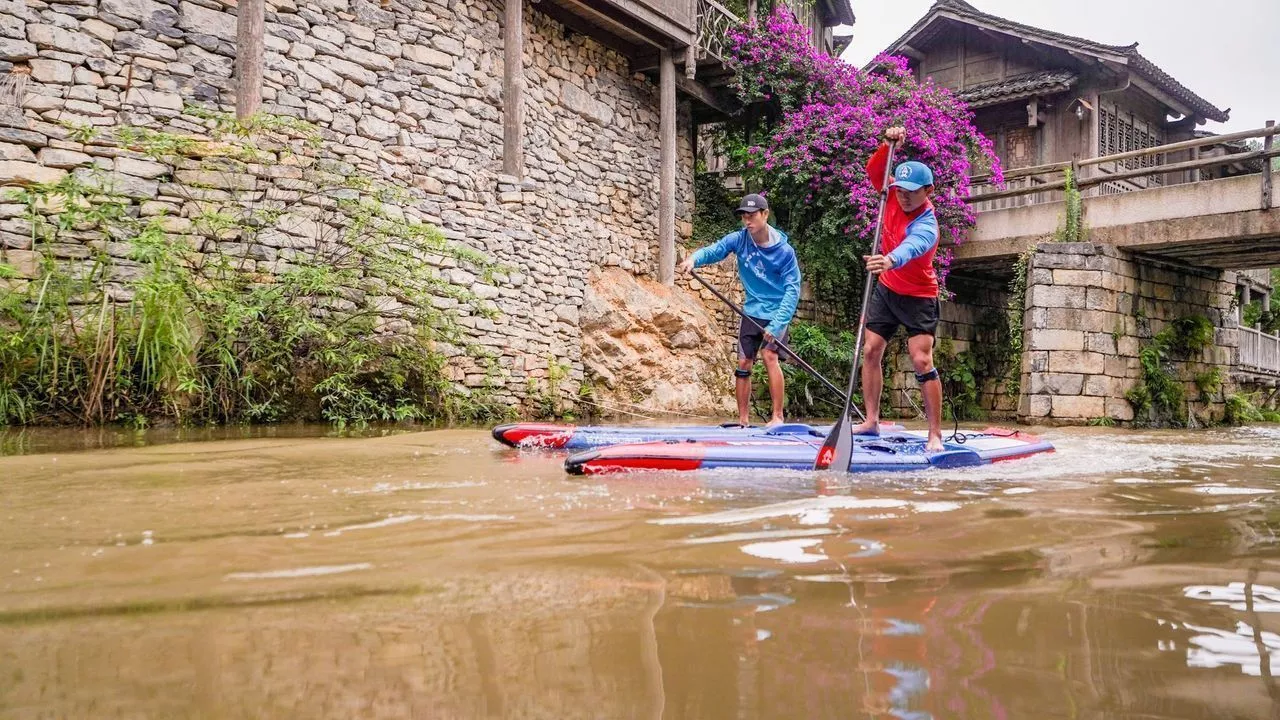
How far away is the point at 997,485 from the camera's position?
11.4 ft

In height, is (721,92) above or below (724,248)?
above

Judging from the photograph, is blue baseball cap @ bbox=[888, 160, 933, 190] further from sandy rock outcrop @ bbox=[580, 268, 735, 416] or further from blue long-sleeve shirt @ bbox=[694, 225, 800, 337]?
sandy rock outcrop @ bbox=[580, 268, 735, 416]

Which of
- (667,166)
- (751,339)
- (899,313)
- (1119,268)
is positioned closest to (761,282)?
(751,339)

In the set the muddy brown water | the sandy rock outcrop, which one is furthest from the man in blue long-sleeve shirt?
the sandy rock outcrop

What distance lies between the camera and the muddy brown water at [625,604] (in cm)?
110

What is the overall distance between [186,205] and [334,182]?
1226 mm

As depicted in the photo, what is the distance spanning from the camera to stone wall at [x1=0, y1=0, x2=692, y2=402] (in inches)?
256

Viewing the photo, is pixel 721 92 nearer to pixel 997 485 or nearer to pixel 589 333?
pixel 589 333

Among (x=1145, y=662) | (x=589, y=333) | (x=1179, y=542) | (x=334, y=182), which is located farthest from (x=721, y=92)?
(x=1145, y=662)

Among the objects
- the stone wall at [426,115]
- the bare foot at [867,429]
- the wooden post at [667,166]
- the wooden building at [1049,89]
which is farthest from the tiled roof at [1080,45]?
the bare foot at [867,429]

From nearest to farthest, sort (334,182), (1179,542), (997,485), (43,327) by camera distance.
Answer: (1179,542) < (997,485) < (43,327) < (334,182)

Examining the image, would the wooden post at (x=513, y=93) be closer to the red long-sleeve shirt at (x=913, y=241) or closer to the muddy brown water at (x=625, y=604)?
the red long-sleeve shirt at (x=913, y=241)

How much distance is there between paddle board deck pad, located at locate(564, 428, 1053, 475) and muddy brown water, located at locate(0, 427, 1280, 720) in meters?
0.69

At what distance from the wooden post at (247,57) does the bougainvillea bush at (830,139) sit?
6903 millimetres
